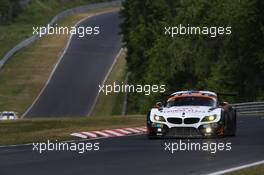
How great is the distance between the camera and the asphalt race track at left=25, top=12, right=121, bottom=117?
210 feet

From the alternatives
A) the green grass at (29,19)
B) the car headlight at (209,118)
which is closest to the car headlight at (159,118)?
the car headlight at (209,118)

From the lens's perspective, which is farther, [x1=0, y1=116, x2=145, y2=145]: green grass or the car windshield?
[x1=0, y1=116, x2=145, y2=145]: green grass

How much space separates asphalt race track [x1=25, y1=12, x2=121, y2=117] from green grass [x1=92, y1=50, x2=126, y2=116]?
61 centimetres

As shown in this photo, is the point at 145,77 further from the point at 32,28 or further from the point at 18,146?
the point at 18,146

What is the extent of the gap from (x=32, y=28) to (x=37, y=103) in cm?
2976

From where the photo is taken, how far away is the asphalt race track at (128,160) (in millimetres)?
15148

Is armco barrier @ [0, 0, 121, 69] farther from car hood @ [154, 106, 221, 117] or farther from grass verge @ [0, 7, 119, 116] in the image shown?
car hood @ [154, 106, 221, 117]

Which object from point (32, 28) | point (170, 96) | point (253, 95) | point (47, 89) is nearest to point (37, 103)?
point (47, 89)

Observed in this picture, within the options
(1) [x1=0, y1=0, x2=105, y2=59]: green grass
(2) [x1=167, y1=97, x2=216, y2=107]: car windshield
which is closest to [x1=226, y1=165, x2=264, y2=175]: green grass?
(2) [x1=167, y1=97, x2=216, y2=107]: car windshield

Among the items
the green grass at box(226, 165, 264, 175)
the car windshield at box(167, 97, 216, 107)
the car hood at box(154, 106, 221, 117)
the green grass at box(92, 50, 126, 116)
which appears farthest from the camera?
the green grass at box(92, 50, 126, 116)

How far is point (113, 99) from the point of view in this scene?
67562 mm

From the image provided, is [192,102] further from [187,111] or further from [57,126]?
[57,126]

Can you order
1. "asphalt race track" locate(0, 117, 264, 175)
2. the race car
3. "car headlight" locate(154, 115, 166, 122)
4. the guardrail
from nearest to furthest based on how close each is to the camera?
"asphalt race track" locate(0, 117, 264, 175) → the race car → "car headlight" locate(154, 115, 166, 122) → the guardrail

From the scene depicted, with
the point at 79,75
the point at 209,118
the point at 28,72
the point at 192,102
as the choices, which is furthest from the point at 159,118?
the point at 28,72
